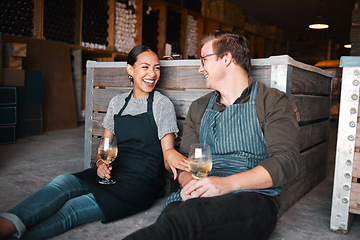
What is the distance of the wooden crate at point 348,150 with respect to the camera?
1895 millimetres

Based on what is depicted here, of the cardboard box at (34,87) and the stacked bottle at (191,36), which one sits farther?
the stacked bottle at (191,36)

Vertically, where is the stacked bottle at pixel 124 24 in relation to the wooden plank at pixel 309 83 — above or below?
above

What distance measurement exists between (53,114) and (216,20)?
510 cm

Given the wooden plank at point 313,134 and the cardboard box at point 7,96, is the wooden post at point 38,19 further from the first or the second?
the wooden plank at point 313,134

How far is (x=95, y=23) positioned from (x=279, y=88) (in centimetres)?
515

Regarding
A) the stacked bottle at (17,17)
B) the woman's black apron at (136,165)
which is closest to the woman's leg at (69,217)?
the woman's black apron at (136,165)

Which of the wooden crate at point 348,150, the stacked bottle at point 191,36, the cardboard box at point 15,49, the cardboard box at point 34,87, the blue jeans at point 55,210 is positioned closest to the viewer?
the blue jeans at point 55,210

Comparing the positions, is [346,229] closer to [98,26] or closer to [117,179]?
[117,179]

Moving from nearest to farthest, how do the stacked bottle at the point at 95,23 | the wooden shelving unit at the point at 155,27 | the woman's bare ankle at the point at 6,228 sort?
the woman's bare ankle at the point at 6,228 < the wooden shelving unit at the point at 155,27 < the stacked bottle at the point at 95,23

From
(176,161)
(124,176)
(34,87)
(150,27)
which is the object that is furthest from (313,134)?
(150,27)

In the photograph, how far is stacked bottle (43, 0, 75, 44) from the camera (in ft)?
18.8

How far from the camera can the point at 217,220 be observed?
4.14ft

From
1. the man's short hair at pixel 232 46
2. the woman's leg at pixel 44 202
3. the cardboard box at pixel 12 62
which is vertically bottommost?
the woman's leg at pixel 44 202

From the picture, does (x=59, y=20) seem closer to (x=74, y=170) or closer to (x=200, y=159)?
(x=74, y=170)
